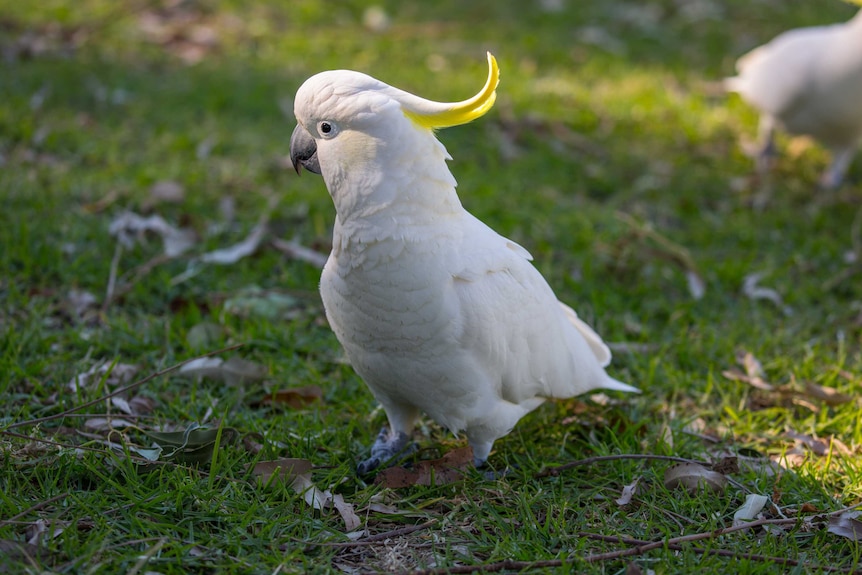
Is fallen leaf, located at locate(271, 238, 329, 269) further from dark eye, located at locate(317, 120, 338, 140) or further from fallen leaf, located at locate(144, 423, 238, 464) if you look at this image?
dark eye, located at locate(317, 120, 338, 140)

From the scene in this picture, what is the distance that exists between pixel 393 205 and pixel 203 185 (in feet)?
7.12

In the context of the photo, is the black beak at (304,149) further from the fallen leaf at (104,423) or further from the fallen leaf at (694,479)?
the fallen leaf at (694,479)

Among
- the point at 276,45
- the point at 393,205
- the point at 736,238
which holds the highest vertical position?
the point at 393,205

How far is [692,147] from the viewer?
4.96 metres

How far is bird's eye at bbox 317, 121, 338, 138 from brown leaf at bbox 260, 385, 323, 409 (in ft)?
3.12

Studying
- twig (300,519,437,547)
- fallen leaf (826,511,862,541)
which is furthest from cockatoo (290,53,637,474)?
fallen leaf (826,511,862,541)

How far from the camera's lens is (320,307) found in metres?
3.16

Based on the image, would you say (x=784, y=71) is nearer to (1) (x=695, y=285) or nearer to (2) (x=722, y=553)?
(1) (x=695, y=285)

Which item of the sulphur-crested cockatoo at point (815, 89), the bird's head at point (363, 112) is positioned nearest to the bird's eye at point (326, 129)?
the bird's head at point (363, 112)

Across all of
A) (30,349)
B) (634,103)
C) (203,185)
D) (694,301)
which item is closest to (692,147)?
(634,103)

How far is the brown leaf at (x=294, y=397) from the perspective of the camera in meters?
2.62

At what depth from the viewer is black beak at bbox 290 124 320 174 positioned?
208cm

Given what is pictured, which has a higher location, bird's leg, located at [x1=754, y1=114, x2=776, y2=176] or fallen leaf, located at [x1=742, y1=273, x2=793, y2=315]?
bird's leg, located at [x1=754, y1=114, x2=776, y2=176]

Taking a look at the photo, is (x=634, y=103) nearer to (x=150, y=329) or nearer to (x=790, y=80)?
(x=790, y=80)
